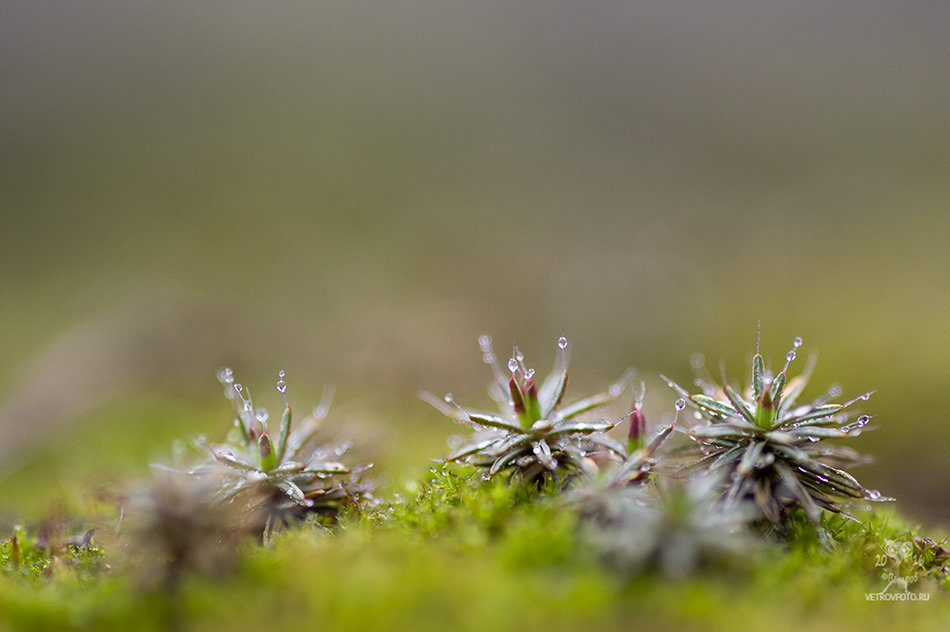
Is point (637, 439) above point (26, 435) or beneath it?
beneath


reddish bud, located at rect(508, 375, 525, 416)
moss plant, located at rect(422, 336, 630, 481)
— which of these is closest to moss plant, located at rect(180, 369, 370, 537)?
moss plant, located at rect(422, 336, 630, 481)

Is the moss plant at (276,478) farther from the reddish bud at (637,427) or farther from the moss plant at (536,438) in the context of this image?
the reddish bud at (637,427)

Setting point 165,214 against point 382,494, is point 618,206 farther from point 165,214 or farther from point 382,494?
point 382,494

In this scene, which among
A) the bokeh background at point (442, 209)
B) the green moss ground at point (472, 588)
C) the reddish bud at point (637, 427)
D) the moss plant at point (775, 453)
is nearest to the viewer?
the green moss ground at point (472, 588)

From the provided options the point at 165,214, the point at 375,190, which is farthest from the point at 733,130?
the point at 165,214

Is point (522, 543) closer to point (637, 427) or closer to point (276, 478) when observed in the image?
point (637, 427)

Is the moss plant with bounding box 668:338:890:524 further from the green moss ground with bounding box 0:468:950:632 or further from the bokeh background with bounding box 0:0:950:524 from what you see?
the bokeh background with bounding box 0:0:950:524

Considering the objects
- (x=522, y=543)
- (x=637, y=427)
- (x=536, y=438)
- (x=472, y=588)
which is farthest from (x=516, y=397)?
(x=472, y=588)

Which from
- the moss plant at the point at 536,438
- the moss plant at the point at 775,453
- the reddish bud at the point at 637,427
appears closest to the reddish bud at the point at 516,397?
the moss plant at the point at 536,438
